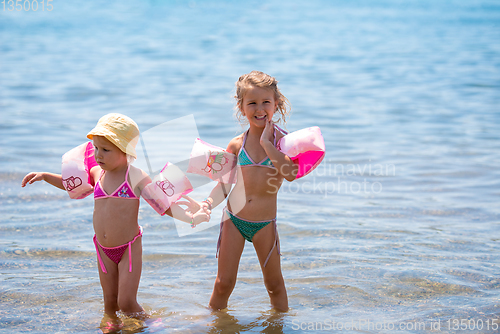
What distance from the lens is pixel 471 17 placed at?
1992 inches

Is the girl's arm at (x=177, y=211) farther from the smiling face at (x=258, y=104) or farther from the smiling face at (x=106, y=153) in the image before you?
the smiling face at (x=258, y=104)

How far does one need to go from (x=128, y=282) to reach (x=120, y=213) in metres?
0.51

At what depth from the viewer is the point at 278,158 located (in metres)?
3.88

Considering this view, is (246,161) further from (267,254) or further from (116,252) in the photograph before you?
(116,252)

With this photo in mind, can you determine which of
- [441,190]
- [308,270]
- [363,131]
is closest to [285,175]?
[308,270]

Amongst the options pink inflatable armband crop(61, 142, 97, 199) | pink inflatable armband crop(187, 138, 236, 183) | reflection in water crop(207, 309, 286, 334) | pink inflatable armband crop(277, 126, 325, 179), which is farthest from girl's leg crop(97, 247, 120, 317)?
pink inflatable armband crop(277, 126, 325, 179)

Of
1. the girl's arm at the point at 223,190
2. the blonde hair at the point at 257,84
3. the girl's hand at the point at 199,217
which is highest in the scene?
the blonde hair at the point at 257,84

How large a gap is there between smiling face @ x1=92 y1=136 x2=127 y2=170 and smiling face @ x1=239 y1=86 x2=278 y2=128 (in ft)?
3.39

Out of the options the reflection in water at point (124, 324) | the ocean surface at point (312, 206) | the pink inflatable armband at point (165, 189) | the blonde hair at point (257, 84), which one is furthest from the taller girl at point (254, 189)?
the reflection in water at point (124, 324)

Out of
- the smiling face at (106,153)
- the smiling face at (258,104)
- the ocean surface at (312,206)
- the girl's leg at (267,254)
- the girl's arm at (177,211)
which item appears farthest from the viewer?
the ocean surface at (312,206)

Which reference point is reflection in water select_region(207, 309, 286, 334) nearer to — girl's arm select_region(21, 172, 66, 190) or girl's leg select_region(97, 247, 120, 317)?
girl's leg select_region(97, 247, 120, 317)

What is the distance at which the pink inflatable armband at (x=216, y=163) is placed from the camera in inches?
164

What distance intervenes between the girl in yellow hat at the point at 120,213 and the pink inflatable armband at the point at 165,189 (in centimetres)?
5

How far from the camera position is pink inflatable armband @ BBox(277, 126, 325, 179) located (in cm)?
387
